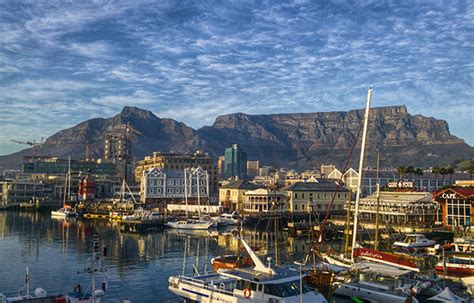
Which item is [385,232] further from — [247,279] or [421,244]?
[247,279]

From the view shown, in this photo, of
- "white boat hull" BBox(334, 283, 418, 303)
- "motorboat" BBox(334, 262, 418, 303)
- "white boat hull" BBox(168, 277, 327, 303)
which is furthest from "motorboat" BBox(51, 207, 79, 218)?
"white boat hull" BBox(334, 283, 418, 303)

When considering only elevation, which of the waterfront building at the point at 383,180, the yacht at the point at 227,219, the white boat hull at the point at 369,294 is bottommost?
the white boat hull at the point at 369,294

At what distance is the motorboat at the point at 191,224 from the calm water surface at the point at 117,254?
3.91 meters

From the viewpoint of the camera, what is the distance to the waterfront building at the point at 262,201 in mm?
120688

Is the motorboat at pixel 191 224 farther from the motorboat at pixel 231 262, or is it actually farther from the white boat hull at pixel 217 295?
the white boat hull at pixel 217 295

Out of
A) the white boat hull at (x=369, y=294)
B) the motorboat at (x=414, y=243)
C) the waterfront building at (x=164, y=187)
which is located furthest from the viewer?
the waterfront building at (x=164, y=187)

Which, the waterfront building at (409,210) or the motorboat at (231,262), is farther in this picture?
the waterfront building at (409,210)

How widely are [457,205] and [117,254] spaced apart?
5790cm

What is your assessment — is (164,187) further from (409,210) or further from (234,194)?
(409,210)

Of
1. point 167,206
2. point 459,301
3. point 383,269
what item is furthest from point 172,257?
point 167,206

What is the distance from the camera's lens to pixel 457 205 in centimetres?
8306

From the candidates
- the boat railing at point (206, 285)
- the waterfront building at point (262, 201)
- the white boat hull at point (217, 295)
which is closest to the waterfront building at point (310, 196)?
the waterfront building at point (262, 201)

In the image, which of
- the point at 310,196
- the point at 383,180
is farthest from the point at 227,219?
the point at 383,180

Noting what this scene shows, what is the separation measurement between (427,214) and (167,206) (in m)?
72.2
